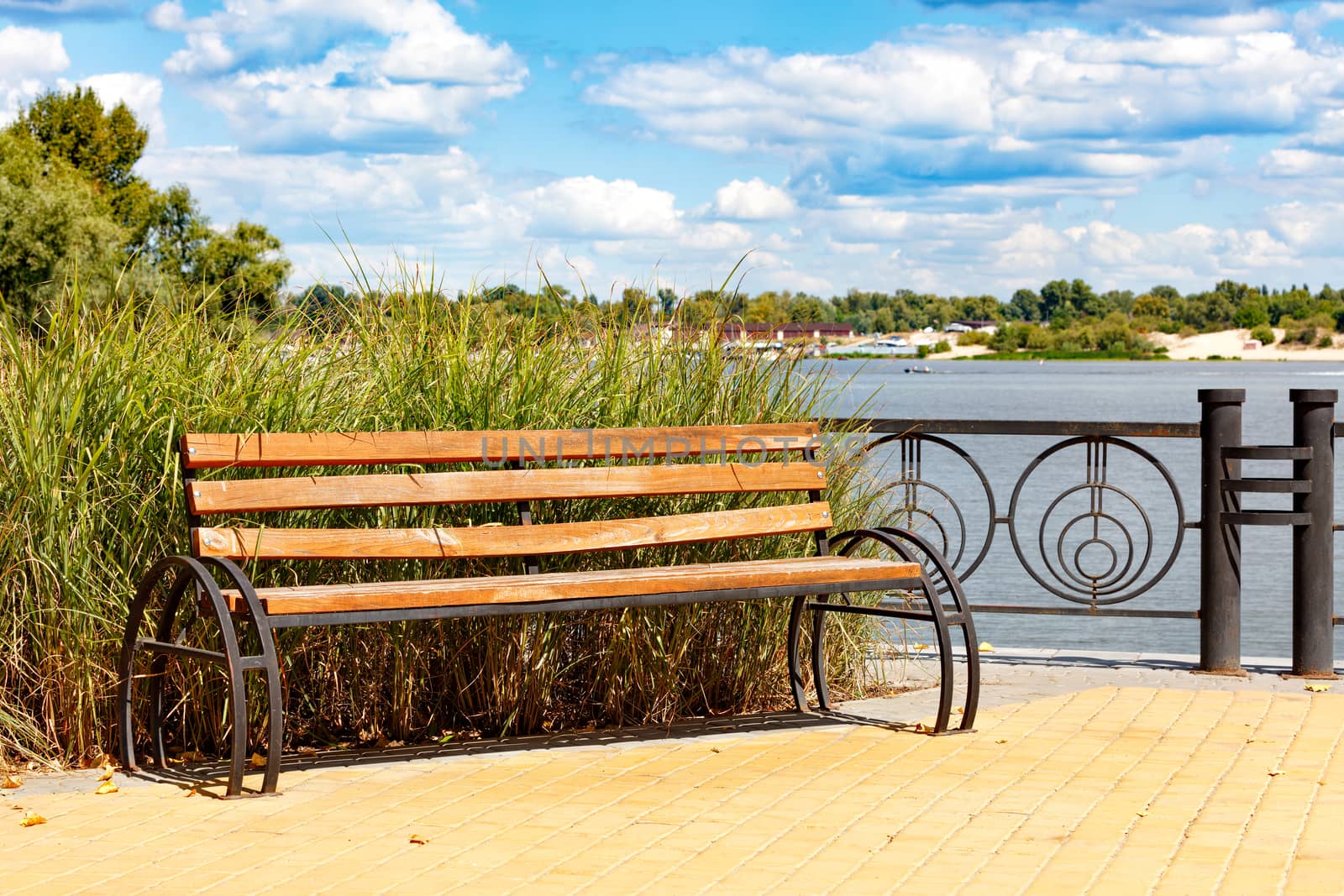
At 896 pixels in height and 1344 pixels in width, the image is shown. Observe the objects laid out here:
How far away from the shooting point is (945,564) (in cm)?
507

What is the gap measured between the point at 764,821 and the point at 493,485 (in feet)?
5.21

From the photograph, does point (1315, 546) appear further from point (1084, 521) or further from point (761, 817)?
point (1084, 521)

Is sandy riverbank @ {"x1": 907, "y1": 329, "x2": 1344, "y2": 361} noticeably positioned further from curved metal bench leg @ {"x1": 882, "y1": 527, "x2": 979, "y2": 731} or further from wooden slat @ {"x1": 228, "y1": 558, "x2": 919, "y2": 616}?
wooden slat @ {"x1": 228, "y1": 558, "x2": 919, "y2": 616}

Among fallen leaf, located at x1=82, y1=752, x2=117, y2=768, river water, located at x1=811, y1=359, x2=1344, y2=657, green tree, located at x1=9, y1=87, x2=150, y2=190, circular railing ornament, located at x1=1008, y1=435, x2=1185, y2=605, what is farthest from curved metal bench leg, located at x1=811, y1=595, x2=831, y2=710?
green tree, located at x1=9, y1=87, x2=150, y2=190

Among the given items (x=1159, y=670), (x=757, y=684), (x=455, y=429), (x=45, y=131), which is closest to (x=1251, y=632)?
(x=1159, y=670)

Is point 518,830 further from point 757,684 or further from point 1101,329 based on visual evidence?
point 1101,329

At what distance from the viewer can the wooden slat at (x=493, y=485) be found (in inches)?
182

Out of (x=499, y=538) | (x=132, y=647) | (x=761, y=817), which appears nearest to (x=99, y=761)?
(x=132, y=647)

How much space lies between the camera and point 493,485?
505cm

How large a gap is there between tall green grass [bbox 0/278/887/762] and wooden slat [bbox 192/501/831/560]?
308 mm

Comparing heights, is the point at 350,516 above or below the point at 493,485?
below

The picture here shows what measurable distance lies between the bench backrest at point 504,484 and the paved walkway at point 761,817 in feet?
2.36

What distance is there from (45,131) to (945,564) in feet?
233

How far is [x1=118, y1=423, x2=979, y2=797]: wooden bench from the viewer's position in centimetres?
431
